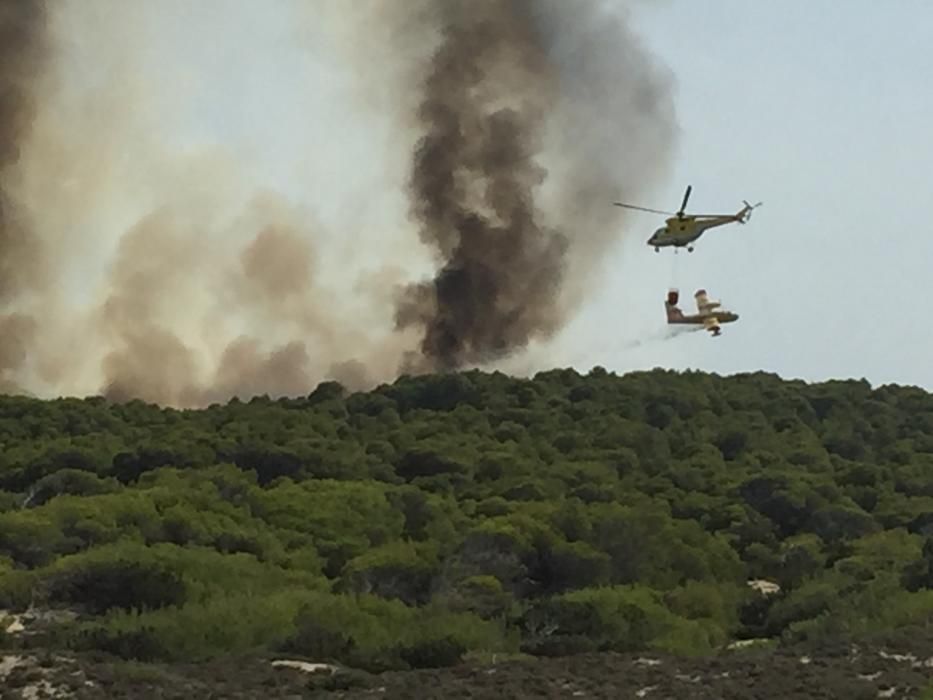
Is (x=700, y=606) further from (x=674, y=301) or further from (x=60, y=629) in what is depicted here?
(x=60, y=629)

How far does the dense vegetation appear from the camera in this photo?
163ft

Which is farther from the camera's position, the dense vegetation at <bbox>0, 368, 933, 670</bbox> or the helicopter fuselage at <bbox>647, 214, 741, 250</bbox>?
the helicopter fuselage at <bbox>647, 214, 741, 250</bbox>

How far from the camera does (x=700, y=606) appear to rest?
5934 centimetres

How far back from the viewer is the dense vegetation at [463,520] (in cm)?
4966

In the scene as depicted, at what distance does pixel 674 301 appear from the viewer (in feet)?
233

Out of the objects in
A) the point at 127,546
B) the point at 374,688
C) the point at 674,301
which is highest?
the point at 674,301

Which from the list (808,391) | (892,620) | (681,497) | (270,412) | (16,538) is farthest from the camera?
(808,391)

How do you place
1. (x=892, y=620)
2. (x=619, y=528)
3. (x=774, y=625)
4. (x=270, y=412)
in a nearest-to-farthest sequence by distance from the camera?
(x=892, y=620), (x=774, y=625), (x=619, y=528), (x=270, y=412)

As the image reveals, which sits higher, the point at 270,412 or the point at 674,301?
the point at 270,412

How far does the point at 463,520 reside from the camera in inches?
2805

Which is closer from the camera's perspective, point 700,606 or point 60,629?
point 60,629

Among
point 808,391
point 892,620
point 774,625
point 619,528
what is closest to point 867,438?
point 808,391

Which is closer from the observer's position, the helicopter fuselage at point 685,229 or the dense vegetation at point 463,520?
the dense vegetation at point 463,520

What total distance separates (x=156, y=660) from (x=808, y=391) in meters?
86.6
